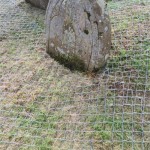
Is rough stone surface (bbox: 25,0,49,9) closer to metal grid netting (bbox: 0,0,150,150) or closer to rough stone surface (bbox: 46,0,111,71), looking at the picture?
metal grid netting (bbox: 0,0,150,150)

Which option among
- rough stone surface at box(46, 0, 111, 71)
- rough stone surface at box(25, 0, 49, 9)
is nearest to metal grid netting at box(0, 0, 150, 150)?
rough stone surface at box(46, 0, 111, 71)

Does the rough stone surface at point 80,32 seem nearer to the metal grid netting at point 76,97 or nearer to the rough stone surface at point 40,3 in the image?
the metal grid netting at point 76,97

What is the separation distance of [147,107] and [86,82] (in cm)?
66

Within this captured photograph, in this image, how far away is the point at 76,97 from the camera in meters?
2.75

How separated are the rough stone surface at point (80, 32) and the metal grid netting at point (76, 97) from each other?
5.3 inches

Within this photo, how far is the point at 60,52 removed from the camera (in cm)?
315

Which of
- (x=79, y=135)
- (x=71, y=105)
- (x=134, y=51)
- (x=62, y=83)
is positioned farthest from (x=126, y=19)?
(x=79, y=135)

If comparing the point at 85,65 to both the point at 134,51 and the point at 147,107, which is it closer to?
the point at 134,51

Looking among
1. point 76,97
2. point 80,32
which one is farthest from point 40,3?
point 76,97

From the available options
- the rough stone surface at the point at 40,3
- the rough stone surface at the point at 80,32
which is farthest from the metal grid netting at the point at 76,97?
the rough stone surface at the point at 40,3

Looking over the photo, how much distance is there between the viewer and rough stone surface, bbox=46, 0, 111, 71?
2.83 metres

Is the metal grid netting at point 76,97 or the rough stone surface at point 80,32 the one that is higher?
the rough stone surface at point 80,32

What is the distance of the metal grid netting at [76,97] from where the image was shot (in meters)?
2.37

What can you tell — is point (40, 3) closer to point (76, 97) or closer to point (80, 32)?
point (80, 32)
